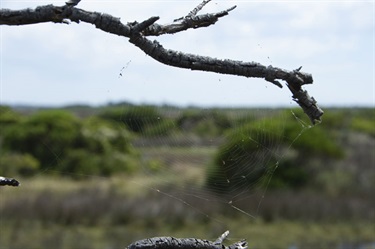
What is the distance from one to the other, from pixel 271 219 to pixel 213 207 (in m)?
1.65

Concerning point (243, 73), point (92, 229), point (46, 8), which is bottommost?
point (92, 229)

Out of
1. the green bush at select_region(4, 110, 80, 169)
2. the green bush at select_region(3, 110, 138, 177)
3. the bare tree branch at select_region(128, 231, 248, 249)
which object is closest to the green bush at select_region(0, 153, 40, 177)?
the green bush at select_region(3, 110, 138, 177)

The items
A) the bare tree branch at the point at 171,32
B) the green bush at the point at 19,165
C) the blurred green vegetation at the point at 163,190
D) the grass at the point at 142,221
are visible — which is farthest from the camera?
the green bush at the point at 19,165

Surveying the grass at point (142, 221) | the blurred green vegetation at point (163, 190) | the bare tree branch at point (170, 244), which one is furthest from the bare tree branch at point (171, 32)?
the grass at point (142, 221)

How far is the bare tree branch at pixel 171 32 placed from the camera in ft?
4.73

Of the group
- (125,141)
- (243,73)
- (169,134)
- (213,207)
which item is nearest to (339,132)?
(125,141)

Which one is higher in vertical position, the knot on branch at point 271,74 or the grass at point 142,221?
the knot on branch at point 271,74

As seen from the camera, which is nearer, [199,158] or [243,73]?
[243,73]

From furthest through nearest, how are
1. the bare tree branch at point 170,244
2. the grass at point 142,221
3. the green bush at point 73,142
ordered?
1. the green bush at point 73,142
2. the grass at point 142,221
3. the bare tree branch at point 170,244

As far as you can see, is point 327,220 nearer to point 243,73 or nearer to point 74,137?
point 74,137

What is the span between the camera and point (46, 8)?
1442 mm

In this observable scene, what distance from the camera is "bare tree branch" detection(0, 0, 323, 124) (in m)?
1.44

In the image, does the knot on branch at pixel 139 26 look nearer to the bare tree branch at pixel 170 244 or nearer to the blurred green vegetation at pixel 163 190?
the bare tree branch at pixel 170 244

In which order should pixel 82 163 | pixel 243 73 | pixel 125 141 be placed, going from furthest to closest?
1. pixel 125 141
2. pixel 82 163
3. pixel 243 73
